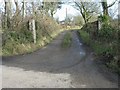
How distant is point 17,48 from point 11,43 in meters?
0.62

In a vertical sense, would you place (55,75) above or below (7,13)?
below

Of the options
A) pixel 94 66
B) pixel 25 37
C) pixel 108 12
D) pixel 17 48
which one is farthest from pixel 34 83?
pixel 108 12

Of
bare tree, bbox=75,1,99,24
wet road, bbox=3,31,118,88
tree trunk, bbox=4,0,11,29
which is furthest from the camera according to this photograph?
bare tree, bbox=75,1,99,24

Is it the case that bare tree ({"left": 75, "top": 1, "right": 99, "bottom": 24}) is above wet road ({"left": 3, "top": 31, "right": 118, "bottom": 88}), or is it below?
above

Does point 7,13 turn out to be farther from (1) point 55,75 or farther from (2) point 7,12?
(1) point 55,75

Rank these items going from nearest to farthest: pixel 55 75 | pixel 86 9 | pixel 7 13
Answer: pixel 55 75 → pixel 7 13 → pixel 86 9

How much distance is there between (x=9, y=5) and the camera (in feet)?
61.9

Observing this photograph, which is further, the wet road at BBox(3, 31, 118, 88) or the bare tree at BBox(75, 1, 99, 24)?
the bare tree at BBox(75, 1, 99, 24)

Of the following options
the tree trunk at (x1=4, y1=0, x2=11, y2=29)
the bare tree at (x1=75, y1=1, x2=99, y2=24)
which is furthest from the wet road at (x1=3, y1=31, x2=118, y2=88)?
the bare tree at (x1=75, y1=1, x2=99, y2=24)

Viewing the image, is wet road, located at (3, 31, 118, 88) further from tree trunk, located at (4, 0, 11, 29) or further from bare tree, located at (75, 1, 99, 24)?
bare tree, located at (75, 1, 99, 24)

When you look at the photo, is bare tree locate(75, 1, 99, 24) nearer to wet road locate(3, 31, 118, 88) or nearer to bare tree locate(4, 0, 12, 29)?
bare tree locate(4, 0, 12, 29)

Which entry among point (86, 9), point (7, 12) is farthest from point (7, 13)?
point (86, 9)

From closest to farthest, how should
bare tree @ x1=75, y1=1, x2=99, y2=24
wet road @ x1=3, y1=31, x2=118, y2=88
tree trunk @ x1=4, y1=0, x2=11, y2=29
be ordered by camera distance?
1. wet road @ x1=3, y1=31, x2=118, y2=88
2. tree trunk @ x1=4, y1=0, x2=11, y2=29
3. bare tree @ x1=75, y1=1, x2=99, y2=24

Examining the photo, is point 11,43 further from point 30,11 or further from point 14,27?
point 30,11
